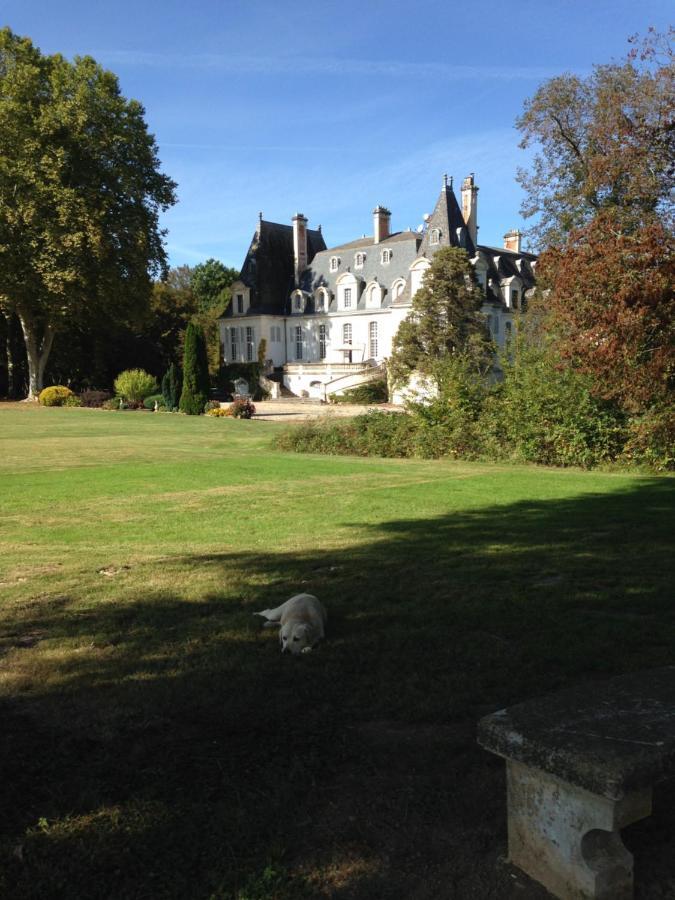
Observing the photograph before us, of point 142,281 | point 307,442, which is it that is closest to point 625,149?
point 307,442

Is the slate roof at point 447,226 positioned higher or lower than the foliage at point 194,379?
higher

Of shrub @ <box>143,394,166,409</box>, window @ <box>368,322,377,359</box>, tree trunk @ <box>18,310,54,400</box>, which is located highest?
window @ <box>368,322,377,359</box>

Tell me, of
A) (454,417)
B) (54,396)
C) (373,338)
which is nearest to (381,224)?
(373,338)

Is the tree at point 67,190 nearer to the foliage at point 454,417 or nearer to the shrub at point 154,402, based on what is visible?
the shrub at point 154,402

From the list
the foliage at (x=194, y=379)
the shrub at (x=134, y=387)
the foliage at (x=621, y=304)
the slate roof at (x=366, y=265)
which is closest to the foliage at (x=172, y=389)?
the foliage at (x=194, y=379)

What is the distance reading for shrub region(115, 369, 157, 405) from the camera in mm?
40331

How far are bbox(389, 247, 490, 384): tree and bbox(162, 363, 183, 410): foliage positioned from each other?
11474 mm

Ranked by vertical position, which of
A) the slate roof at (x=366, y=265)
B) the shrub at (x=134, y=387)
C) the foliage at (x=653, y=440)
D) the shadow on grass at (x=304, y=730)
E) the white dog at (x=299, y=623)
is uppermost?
the slate roof at (x=366, y=265)

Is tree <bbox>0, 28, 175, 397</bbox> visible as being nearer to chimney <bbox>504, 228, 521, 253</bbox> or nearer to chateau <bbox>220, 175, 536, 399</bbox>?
chateau <bbox>220, 175, 536, 399</bbox>

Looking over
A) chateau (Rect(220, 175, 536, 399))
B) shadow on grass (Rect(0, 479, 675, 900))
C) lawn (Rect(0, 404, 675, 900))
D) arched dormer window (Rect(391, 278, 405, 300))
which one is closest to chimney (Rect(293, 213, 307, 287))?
chateau (Rect(220, 175, 536, 399))

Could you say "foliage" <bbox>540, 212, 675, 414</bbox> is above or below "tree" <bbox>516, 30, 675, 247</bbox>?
below

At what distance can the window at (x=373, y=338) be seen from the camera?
5506cm

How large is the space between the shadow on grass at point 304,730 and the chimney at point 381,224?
5261 cm

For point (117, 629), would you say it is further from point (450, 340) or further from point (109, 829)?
point (450, 340)
